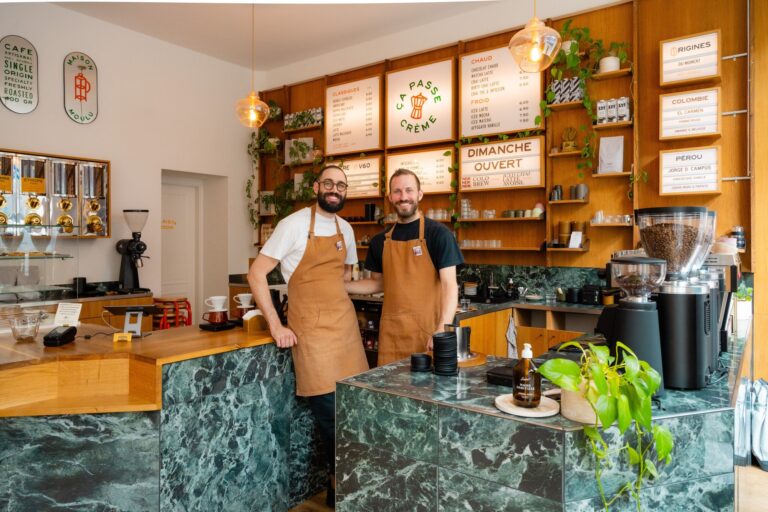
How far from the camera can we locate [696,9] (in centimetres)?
431

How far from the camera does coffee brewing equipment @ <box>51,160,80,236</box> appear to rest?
503 centimetres

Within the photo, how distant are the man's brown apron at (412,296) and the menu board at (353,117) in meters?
3.21

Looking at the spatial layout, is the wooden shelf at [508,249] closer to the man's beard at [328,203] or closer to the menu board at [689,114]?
the menu board at [689,114]

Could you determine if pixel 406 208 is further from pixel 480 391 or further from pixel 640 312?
pixel 640 312

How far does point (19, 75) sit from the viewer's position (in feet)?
16.2

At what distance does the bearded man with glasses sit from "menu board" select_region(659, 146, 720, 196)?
2938 mm

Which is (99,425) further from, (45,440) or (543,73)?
(543,73)

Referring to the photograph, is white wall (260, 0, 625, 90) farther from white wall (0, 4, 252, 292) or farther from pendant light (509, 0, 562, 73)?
pendant light (509, 0, 562, 73)

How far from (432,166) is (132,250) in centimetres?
329

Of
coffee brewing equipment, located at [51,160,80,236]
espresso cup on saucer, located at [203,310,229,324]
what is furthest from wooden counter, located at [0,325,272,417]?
coffee brewing equipment, located at [51,160,80,236]

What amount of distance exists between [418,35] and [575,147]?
7.48 feet

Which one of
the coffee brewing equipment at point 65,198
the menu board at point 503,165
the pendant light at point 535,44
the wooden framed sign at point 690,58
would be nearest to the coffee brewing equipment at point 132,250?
the coffee brewing equipment at point 65,198

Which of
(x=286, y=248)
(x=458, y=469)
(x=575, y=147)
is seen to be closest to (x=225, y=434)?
(x=286, y=248)

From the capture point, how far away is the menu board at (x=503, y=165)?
496cm
